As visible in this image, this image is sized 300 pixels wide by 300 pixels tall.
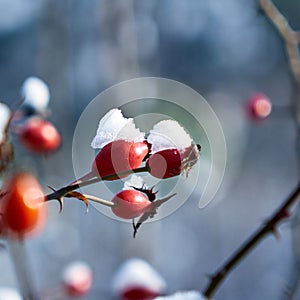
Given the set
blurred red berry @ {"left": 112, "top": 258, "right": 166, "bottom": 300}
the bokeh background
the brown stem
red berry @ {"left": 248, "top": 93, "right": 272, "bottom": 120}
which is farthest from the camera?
the bokeh background

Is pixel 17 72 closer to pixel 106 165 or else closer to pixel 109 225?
pixel 109 225

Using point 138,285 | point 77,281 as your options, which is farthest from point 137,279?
point 77,281

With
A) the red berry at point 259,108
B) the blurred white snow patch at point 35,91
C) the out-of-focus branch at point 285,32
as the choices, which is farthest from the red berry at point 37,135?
the red berry at point 259,108

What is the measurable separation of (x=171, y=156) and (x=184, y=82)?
6.03 meters

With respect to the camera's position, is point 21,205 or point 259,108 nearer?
point 21,205

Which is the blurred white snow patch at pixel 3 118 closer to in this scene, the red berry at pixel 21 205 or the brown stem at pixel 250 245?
the red berry at pixel 21 205

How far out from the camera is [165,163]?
20.7 inches

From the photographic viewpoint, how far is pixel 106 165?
0.54 meters

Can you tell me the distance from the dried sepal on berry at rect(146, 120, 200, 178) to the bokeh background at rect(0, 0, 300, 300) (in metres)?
1.68

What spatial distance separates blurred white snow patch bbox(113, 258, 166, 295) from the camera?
903 millimetres

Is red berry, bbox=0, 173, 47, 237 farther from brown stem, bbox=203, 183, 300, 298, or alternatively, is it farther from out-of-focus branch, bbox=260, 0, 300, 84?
out-of-focus branch, bbox=260, 0, 300, 84

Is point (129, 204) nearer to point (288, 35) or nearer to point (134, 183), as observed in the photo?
point (134, 183)

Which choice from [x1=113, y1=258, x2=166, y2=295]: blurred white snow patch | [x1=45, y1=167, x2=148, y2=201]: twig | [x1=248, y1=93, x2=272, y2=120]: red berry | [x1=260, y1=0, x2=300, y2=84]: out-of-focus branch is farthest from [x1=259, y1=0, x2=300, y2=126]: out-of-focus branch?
[x1=45, y1=167, x2=148, y2=201]: twig

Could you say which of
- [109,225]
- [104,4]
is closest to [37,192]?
[104,4]
